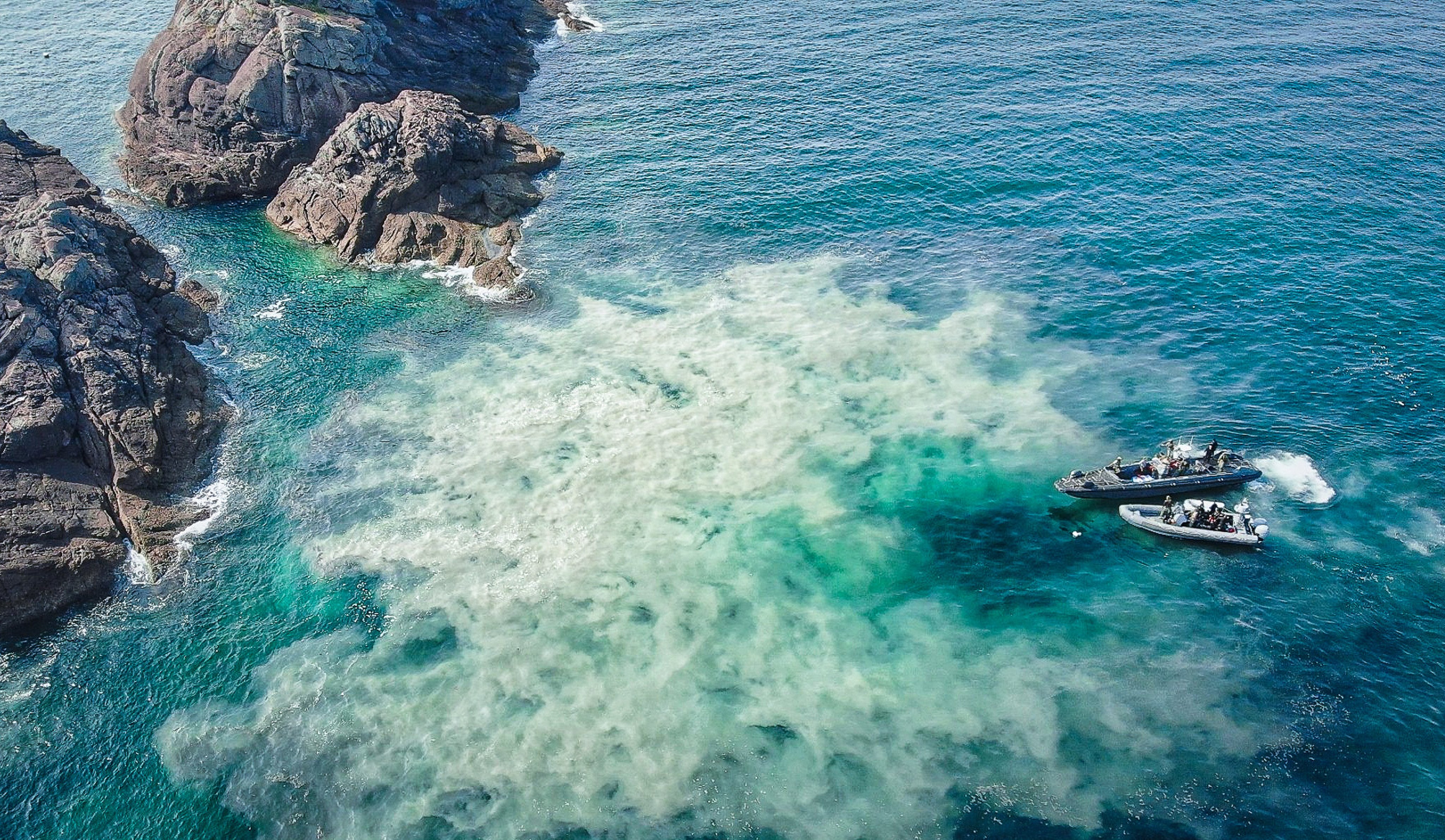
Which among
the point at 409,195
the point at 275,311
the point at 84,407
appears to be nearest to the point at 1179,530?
the point at 84,407

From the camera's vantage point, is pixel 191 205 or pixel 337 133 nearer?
pixel 337 133

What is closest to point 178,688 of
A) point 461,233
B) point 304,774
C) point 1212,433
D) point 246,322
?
point 304,774

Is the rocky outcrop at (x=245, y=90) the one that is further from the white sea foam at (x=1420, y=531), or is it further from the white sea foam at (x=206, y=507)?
the white sea foam at (x=1420, y=531)

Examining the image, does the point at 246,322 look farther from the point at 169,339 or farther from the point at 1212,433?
the point at 1212,433

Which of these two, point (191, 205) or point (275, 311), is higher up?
point (191, 205)

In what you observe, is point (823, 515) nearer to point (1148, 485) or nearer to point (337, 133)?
point (1148, 485)

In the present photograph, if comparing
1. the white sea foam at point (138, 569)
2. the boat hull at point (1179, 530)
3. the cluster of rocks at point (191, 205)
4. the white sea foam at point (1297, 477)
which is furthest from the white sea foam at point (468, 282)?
the white sea foam at point (1297, 477)

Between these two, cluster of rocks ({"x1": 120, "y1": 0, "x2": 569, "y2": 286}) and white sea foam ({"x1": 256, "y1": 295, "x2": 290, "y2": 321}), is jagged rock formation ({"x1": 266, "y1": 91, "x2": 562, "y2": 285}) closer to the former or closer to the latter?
cluster of rocks ({"x1": 120, "y1": 0, "x2": 569, "y2": 286})
